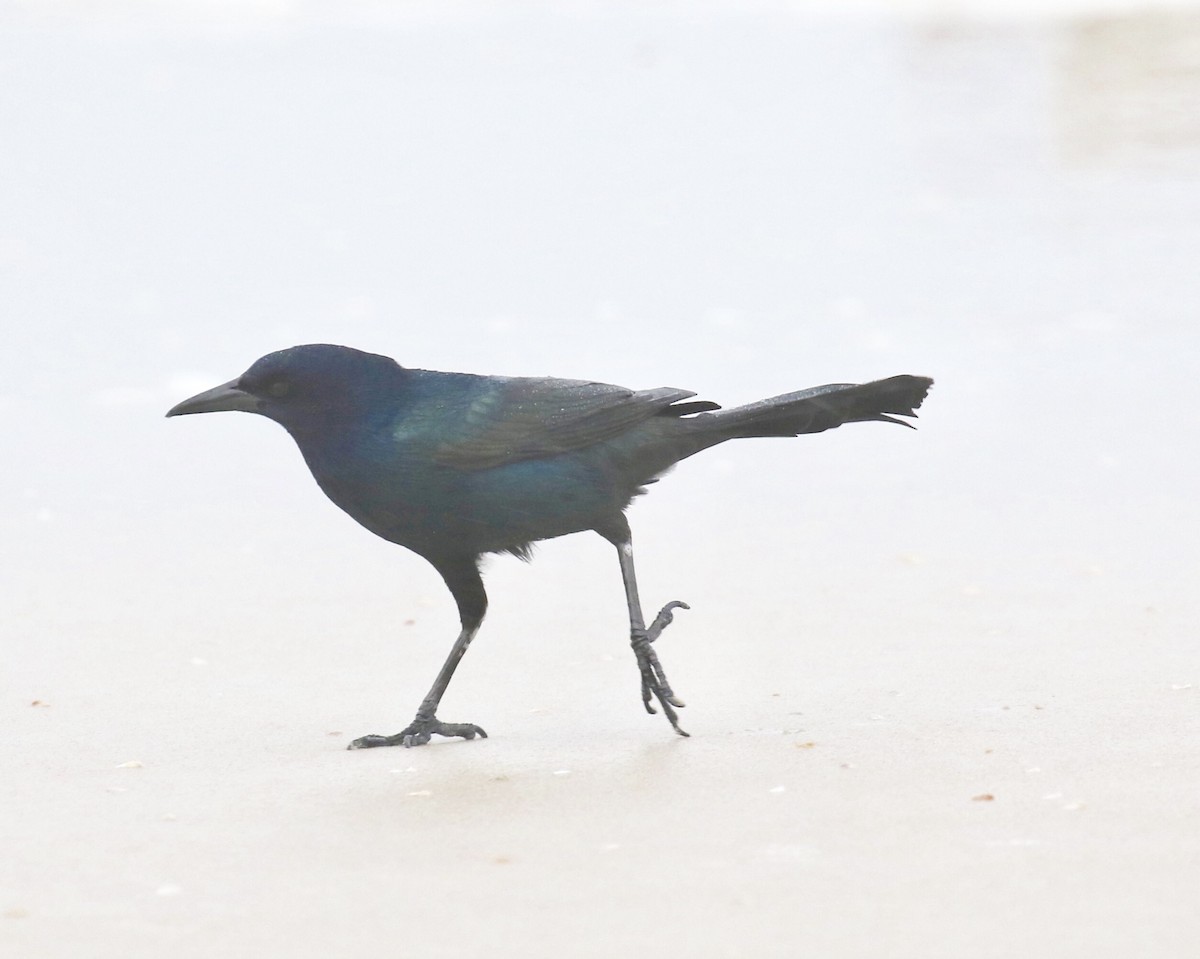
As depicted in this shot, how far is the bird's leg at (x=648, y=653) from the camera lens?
4.62 m

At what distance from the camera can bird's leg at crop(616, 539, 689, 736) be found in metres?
4.62

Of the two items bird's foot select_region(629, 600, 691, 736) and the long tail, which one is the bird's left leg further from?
the long tail

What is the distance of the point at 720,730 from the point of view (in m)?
4.69

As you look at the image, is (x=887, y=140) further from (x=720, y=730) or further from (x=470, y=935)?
(x=470, y=935)

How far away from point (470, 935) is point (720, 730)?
149 cm

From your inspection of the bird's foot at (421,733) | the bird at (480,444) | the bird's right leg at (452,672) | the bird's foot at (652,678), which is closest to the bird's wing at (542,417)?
the bird at (480,444)

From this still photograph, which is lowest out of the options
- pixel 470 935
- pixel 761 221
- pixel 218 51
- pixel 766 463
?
pixel 470 935

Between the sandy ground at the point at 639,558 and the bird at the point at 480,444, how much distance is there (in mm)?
443

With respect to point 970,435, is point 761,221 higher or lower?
higher

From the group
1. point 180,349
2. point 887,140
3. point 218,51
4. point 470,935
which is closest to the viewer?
point 470,935

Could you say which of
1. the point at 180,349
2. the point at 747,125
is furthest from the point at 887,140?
the point at 180,349

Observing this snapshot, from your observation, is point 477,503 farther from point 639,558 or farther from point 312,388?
point 639,558

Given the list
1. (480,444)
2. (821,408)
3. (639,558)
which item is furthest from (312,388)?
(639,558)

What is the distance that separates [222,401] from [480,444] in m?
0.62
